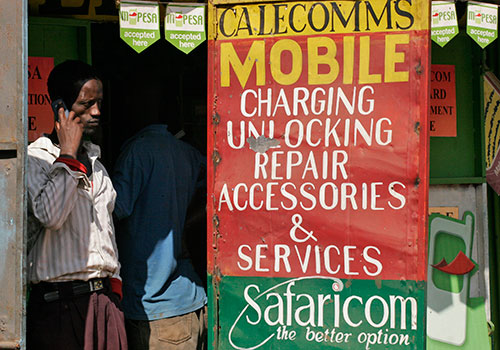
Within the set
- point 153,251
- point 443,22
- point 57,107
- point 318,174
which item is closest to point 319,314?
point 318,174

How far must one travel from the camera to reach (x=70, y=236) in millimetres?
3262

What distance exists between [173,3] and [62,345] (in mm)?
1989

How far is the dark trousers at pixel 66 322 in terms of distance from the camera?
322cm

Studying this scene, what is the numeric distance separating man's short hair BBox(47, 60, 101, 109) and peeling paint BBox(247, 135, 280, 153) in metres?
0.94

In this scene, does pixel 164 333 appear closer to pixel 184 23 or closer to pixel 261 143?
pixel 261 143

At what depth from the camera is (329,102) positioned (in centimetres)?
372

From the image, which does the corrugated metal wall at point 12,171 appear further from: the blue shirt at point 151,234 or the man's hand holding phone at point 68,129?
the blue shirt at point 151,234

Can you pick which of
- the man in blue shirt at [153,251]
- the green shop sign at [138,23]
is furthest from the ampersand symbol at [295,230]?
the green shop sign at [138,23]

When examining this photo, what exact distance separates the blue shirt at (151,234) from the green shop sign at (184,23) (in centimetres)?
57

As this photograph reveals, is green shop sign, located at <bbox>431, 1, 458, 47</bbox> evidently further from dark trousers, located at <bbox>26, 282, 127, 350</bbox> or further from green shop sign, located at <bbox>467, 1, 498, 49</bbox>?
dark trousers, located at <bbox>26, 282, 127, 350</bbox>

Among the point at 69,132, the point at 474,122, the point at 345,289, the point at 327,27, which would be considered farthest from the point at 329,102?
the point at 474,122

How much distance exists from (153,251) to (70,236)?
2.12ft

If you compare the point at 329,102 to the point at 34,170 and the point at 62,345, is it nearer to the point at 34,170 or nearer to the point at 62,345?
the point at 34,170

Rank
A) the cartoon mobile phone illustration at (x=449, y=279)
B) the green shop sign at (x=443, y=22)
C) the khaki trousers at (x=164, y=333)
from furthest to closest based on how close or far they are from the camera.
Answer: the cartoon mobile phone illustration at (x=449, y=279), the green shop sign at (x=443, y=22), the khaki trousers at (x=164, y=333)
